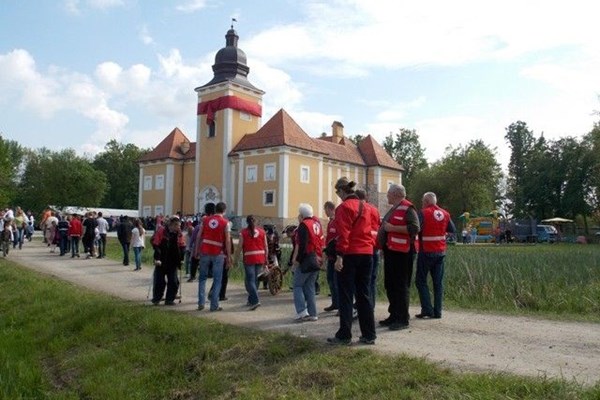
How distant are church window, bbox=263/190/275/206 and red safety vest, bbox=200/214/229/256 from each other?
1688 inches

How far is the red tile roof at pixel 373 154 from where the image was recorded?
6681 centimetres

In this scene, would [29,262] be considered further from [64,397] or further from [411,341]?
[411,341]

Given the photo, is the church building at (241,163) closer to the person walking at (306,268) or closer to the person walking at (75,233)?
the person walking at (75,233)

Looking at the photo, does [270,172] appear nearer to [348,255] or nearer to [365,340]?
[348,255]

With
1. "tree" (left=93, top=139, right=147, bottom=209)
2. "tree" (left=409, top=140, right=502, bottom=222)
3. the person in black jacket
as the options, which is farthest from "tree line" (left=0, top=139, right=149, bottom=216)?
the person in black jacket

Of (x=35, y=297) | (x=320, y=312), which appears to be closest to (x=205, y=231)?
(x=320, y=312)

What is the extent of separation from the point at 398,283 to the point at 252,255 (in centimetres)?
328

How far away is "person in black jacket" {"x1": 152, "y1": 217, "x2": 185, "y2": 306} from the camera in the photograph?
11341mm

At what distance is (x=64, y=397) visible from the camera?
787 centimetres

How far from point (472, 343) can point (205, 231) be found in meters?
5.12

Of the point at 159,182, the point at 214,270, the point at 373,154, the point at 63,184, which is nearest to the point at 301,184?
the point at 373,154

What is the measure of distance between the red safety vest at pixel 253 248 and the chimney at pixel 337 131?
5835 cm

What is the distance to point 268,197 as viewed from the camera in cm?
5397

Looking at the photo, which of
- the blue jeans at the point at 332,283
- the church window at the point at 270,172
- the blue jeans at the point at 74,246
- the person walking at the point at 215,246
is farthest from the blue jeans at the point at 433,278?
the church window at the point at 270,172
